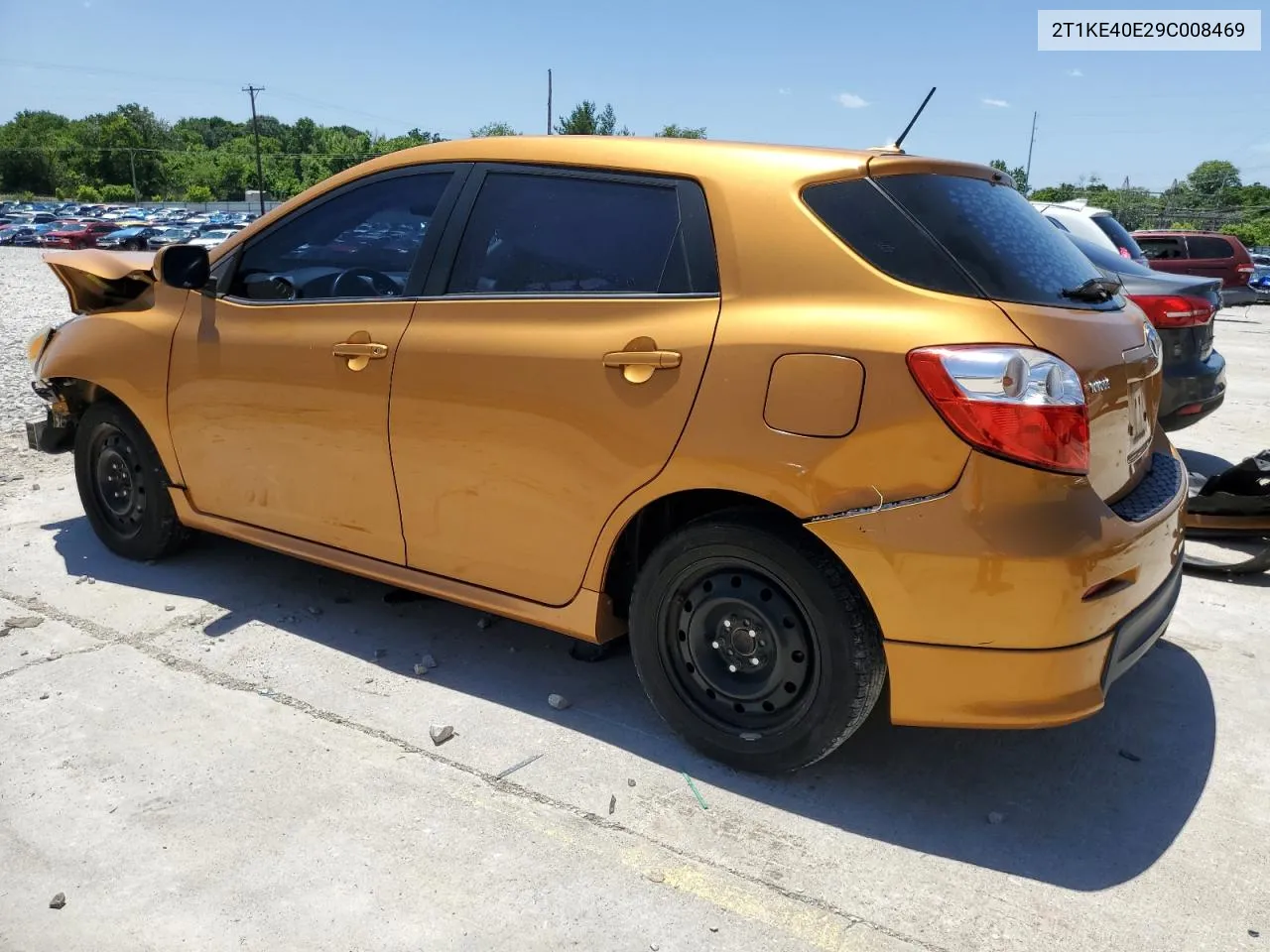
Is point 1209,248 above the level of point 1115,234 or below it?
below

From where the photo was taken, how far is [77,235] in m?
48.8

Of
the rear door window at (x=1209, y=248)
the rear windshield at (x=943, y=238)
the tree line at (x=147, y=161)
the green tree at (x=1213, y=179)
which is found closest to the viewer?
the rear windshield at (x=943, y=238)

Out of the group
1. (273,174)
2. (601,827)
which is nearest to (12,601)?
(601,827)

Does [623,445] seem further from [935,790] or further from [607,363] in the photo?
[935,790]

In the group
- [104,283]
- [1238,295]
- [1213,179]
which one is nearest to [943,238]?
[104,283]

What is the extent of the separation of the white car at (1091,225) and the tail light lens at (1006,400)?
20.1 ft

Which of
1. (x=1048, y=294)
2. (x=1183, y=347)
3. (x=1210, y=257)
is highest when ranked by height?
(x=1048, y=294)

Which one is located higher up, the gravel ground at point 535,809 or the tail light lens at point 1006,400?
the tail light lens at point 1006,400

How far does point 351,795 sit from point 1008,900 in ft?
5.98

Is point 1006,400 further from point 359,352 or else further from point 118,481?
point 118,481

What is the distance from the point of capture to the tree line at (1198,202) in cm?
4875

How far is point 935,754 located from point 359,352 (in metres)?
2.38

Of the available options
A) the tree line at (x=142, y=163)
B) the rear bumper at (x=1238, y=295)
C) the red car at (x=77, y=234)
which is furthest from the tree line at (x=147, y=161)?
the rear bumper at (x=1238, y=295)

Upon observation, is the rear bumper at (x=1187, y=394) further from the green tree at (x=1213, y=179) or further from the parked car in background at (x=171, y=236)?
the green tree at (x=1213, y=179)
